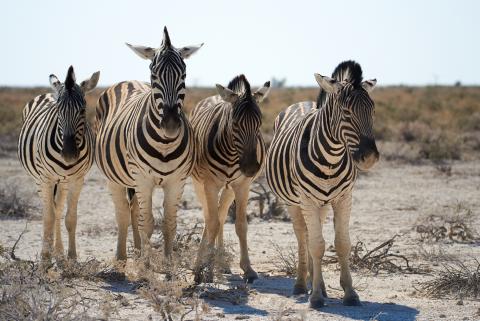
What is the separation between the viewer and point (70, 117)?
7887 mm

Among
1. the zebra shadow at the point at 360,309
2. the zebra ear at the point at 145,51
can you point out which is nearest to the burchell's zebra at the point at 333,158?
the zebra shadow at the point at 360,309

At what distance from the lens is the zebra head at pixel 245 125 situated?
7.63m

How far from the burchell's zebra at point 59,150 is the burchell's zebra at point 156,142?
430 mm

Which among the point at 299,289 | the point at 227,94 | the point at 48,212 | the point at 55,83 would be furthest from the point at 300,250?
the point at 55,83

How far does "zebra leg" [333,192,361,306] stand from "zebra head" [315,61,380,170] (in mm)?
711

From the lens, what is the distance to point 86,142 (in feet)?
27.8

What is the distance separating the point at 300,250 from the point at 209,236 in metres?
1.12

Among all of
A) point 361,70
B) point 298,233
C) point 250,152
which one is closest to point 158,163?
point 250,152

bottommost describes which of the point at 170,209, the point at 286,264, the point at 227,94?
the point at 286,264

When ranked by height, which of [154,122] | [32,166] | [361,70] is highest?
[361,70]

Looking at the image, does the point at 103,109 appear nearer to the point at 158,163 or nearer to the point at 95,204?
the point at 158,163

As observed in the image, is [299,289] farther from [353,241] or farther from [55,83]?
[55,83]

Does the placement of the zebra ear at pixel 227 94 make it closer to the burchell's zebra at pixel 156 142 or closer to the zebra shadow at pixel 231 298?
the burchell's zebra at pixel 156 142

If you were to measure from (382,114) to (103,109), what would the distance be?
77.9ft
